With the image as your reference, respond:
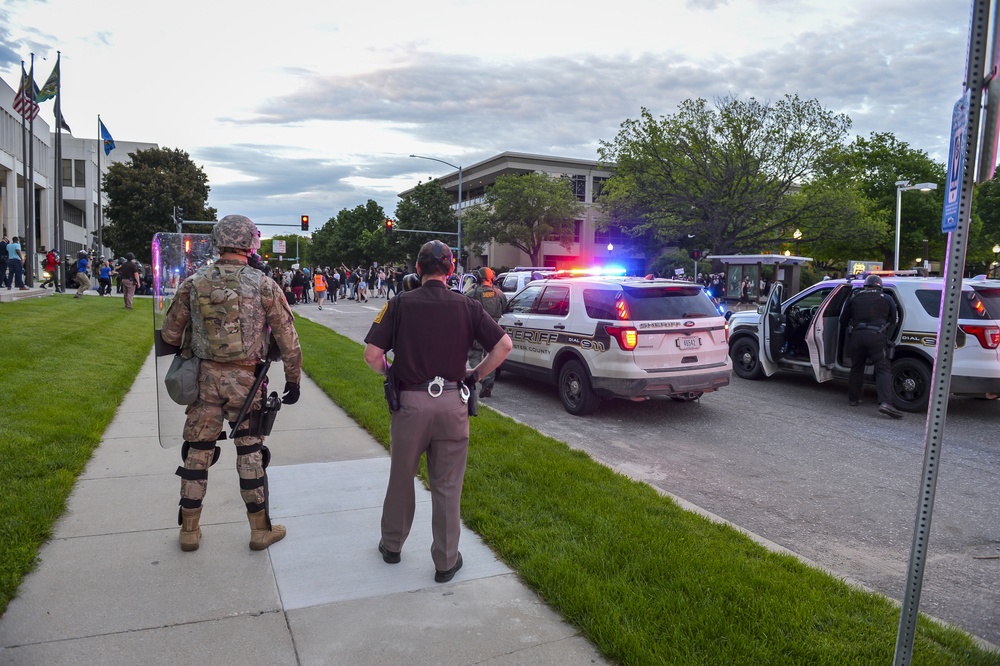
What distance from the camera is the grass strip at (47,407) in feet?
14.4

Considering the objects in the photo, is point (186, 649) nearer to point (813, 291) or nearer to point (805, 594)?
point (805, 594)

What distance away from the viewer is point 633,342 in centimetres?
849

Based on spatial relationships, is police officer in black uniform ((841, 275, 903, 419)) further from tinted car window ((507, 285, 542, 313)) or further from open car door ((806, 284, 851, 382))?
tinted car window ((507, 285, 542, 313))

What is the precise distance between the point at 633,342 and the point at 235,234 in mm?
5308

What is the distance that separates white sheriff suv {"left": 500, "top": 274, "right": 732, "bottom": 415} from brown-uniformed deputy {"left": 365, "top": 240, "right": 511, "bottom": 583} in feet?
15.6

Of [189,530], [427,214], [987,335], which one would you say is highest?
[427,214]

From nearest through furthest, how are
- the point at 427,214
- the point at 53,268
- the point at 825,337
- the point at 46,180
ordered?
the point at 825,337
the point at 53,268
the point at 46,180
the point at 427,214

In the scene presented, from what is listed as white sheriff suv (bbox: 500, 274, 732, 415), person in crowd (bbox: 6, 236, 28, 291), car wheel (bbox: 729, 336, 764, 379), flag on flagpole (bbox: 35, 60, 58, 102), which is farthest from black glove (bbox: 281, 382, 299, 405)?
flag on flagpole (bbox: 35, 60, 58, 102)

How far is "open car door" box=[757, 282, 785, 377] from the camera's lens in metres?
11.3

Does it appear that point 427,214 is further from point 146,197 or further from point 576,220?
point 146,197

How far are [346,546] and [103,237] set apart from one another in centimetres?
5705

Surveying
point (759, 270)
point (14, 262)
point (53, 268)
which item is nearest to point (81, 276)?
point (14, 262)

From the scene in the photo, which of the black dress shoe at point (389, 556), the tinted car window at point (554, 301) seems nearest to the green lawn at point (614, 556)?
the black dress shoe at point (389, 556)

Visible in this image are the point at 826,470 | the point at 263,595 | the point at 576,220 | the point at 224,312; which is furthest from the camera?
the point at 576,220
